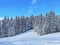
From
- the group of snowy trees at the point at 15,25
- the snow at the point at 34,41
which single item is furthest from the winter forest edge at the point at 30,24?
the snow at the point at 34,41

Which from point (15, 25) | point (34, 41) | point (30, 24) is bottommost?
point (34, 41)

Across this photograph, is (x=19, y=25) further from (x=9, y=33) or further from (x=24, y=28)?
(x=9, y=33)

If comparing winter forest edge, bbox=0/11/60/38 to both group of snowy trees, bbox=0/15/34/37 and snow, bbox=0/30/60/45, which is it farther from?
snow, bbox=0/30/60/45

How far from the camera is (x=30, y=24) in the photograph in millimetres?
79438

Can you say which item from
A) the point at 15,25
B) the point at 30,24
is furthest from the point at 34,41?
the point at 30,24

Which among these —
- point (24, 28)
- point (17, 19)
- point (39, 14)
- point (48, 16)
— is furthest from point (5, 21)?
point (48, 16)

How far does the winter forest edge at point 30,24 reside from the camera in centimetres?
4284

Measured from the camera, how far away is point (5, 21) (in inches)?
3066

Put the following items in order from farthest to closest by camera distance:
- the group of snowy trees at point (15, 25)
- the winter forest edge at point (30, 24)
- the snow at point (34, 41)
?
the group of snowy trees at point (15, 25) → the winter forest edge at point (30, 24) → the snow at point (34, 41)

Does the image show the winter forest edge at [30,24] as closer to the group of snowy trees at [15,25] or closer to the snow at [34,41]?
the group of snowy trees at [15,25]

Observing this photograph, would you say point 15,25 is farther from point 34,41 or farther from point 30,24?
point 34,41

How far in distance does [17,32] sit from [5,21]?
13812 mm

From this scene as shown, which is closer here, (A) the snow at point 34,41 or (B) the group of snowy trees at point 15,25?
(A) the snow at point 34,41

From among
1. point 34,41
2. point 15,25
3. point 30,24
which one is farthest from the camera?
point 30,24
